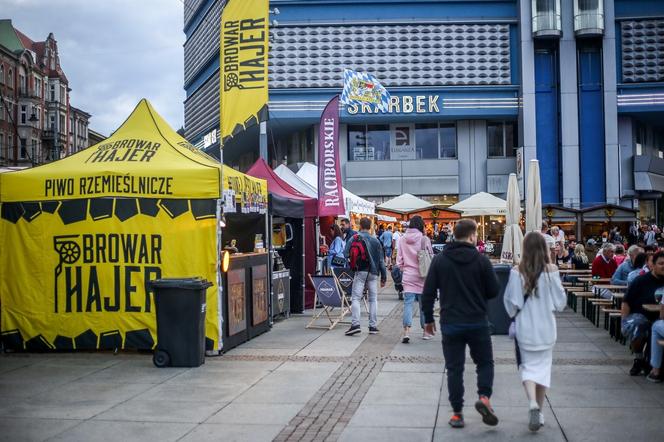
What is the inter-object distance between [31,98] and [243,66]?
65.7m

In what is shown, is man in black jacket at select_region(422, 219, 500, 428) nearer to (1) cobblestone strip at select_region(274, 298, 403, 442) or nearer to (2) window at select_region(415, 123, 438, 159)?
(1) cobblestone strip at select_region(274, 298, 403, 442)

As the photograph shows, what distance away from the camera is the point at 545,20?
40938 mm

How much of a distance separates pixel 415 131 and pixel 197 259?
113 feet

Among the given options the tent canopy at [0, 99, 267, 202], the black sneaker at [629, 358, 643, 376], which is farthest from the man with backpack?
the black sneaker at [629, 358, 643, 376]

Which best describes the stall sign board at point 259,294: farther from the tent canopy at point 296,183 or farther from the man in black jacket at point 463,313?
the tent canopy at point 296,183

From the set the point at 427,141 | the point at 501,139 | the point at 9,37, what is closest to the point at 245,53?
the point at 427,141

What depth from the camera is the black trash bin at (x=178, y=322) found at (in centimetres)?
992

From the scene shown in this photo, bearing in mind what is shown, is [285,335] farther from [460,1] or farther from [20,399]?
[460,1]

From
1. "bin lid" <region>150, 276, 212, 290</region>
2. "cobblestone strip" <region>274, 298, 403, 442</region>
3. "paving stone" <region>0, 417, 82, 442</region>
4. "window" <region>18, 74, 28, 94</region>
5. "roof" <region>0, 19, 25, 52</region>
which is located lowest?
"cobblestone strip" <region>274, 298, 403, 442</region>

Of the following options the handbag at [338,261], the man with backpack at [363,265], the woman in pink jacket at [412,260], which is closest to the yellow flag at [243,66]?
the man with backpack at [363,265]

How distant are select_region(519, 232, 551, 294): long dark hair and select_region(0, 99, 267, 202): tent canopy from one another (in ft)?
16.9

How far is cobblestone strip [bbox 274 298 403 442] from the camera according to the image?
6738 mm

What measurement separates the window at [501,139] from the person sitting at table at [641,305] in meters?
35.4

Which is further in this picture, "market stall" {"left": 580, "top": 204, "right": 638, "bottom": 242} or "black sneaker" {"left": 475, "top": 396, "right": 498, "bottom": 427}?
"market stall" {"left": 580, "top": 204, "right": 638, "bottom": 242}
